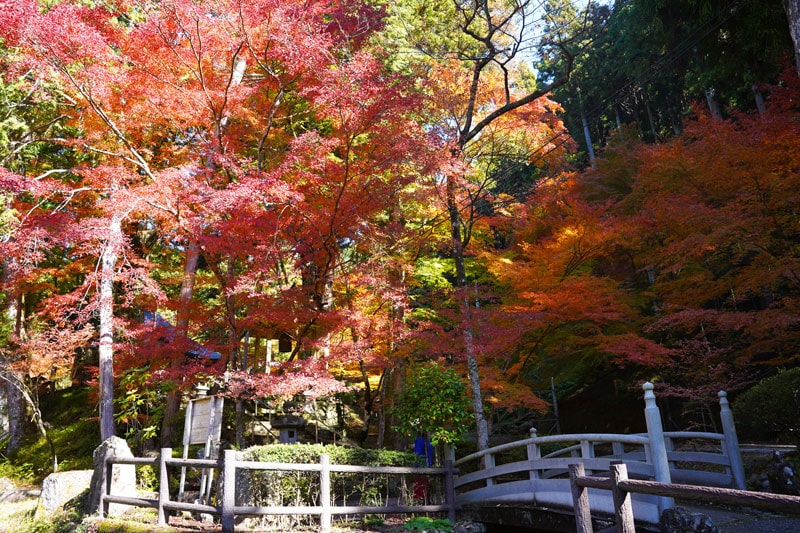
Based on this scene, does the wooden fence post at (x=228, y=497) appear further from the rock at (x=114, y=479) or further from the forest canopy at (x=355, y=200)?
the rock at (x=114, y=479)

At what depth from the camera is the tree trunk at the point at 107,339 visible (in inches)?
432

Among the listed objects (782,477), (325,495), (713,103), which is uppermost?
(713,103)

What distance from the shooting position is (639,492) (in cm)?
349

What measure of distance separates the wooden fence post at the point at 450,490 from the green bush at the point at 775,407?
20.8 ft

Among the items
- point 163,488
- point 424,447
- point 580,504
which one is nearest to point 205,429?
point 163,488

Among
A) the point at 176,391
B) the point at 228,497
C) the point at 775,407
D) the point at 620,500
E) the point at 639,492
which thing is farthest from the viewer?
the point at 176,391

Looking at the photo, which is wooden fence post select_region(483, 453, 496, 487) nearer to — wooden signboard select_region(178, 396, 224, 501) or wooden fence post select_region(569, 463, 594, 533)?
wooden signboard select_region(178, 396, 224, 501)

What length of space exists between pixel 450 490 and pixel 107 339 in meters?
7.41

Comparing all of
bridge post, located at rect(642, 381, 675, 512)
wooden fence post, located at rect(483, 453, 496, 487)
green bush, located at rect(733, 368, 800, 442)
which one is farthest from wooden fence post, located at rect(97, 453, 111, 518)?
green bush, located at rect(733, 368, 800, 442)

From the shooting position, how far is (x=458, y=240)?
10.8 meters

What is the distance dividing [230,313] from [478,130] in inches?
249

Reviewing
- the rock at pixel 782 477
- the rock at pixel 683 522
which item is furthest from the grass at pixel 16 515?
the rock at pixel 782 477

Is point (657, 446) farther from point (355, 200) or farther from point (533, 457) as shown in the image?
point (355, 200)

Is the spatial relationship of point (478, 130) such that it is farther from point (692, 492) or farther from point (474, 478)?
point (692, 492)
